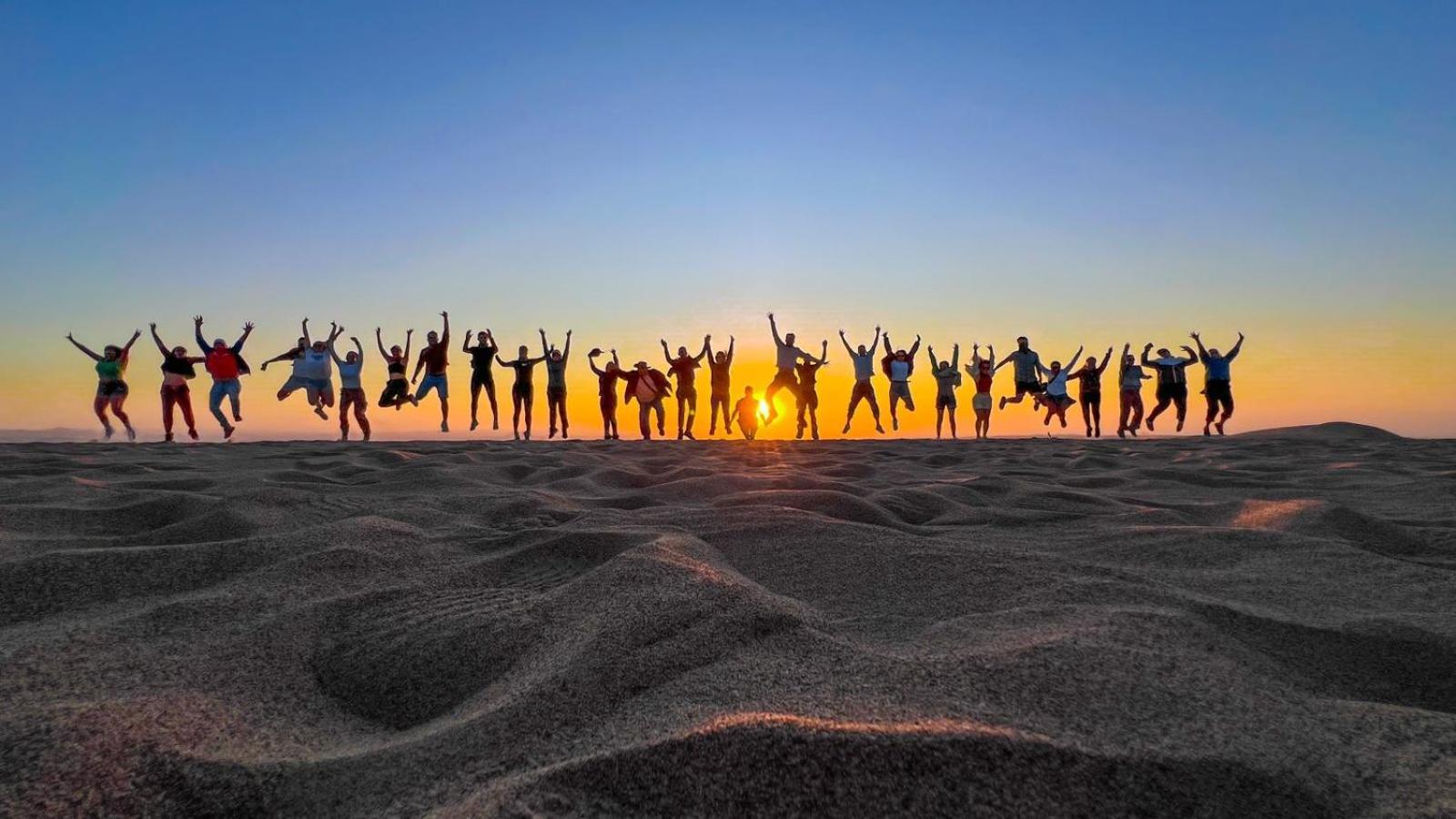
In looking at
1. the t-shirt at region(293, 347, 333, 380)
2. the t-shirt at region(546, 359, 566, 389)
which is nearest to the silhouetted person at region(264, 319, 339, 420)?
the t-shirt at region(293, 347, 333, 380)

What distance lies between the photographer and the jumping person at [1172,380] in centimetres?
Result: 1195

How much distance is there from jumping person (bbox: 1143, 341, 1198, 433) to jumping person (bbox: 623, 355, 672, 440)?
7.98 m

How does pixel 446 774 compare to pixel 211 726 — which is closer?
pixel 446 774

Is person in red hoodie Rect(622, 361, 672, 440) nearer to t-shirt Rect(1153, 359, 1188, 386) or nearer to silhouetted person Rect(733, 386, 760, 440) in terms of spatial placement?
silhouetted person Rect(733, 386, 760, 440)

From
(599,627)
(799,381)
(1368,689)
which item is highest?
(799,381)

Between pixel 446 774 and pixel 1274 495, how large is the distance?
382 cm

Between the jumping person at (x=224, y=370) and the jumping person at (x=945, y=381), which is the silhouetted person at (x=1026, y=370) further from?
the jumping person at (x=224, y=370)

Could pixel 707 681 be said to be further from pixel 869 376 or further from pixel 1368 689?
pixel 869 376

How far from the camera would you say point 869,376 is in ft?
41.6

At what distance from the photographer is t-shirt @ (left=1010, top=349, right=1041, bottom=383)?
42.0ft

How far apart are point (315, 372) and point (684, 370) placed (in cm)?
547

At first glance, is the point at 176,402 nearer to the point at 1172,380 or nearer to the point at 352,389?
the point at 352,389

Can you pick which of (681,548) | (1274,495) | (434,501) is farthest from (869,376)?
(681,548)

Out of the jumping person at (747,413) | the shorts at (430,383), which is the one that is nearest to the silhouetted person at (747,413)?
the jumping person at (747,413)
